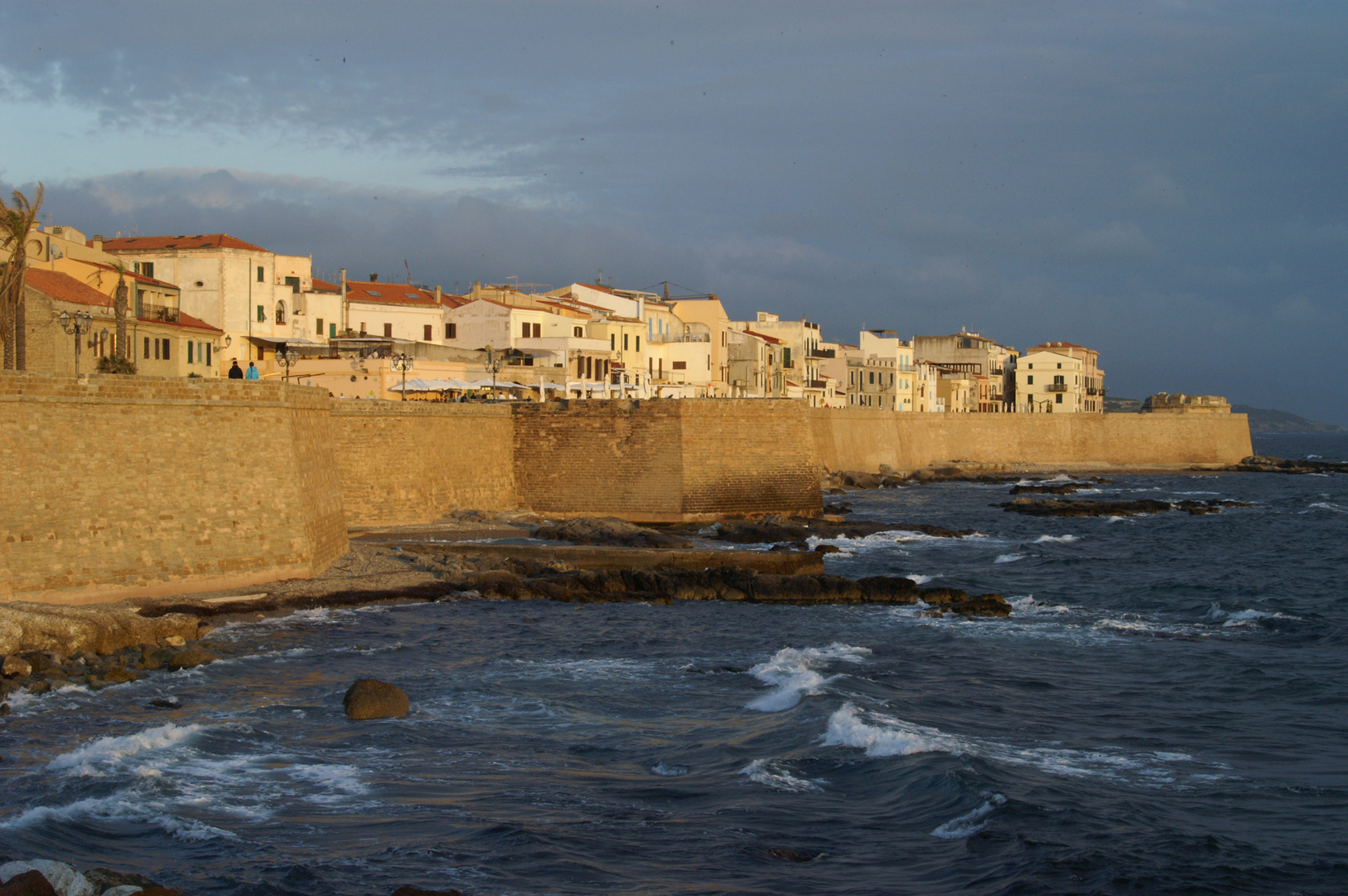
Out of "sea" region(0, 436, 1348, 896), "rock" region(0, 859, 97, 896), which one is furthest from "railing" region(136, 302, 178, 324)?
A: "rock" region(0, 859, 97, 896)

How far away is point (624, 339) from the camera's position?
51125 millimetres

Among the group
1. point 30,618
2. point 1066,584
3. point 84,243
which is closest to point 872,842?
point 30,618

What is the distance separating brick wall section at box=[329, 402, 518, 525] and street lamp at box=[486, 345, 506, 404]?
456 centimetres

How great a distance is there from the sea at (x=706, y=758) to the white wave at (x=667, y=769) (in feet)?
0.18

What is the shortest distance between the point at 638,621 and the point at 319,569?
613 cm

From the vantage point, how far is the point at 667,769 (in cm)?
1283

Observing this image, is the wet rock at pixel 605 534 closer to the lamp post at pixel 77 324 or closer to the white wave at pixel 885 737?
the lamp post at pixel 77 324

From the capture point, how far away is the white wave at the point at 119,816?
10.8 metres

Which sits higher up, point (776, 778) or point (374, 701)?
point (374, 701)

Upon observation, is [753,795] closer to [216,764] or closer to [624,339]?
[216,764]

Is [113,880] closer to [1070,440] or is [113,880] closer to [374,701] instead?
[374,701]

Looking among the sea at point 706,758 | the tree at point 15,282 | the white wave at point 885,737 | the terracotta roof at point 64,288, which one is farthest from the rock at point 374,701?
the terracotta roof at point 64,288

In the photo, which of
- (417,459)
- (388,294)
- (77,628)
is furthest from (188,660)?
(388,294)

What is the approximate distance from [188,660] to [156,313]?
21458mm
